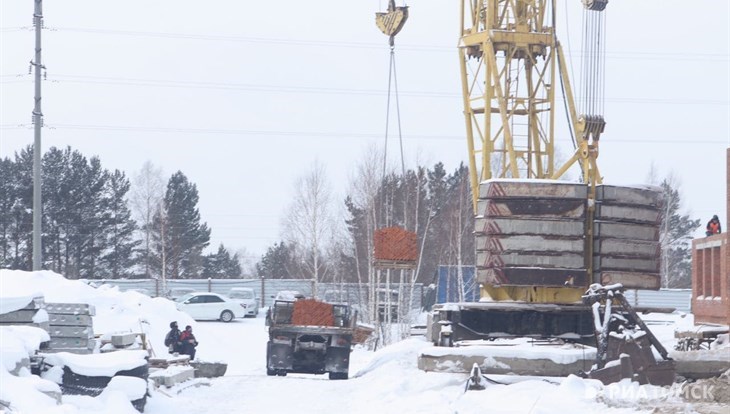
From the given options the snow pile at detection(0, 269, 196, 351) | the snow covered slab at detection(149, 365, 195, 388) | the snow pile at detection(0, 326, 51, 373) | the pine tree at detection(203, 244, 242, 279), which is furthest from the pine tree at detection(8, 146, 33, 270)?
the snow pile at detection(0, 326, 51, 373)

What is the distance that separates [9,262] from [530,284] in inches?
2080

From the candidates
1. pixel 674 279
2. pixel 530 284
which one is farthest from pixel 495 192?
pixel 674 279

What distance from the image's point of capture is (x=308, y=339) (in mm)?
27500

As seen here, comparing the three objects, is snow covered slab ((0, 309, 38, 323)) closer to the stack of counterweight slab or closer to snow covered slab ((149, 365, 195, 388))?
snow covered slab ((149, 365, 195, 388))

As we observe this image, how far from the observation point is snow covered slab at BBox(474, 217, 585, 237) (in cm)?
2103

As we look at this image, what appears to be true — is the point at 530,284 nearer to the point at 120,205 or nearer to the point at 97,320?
the point at 97,320

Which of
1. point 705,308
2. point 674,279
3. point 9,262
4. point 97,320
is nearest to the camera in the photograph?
point 705,308

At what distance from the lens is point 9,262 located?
68.2 meters

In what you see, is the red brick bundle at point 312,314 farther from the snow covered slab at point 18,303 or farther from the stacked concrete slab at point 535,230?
the snow covered slab at point 18,303

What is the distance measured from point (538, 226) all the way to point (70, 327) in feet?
27.7

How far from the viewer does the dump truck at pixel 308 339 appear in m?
26.9

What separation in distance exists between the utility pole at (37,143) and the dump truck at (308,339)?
6852mm

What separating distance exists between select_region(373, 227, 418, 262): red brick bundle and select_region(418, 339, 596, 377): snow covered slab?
27.0 ft

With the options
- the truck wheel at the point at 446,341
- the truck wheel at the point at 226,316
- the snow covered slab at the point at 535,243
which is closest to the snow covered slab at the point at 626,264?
the snow covered slab at the point at 535,243
